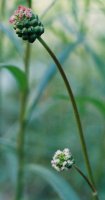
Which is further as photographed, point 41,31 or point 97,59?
point 97,59

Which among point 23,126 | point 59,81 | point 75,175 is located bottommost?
point 23,126

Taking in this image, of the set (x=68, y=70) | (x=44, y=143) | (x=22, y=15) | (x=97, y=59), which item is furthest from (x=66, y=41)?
(x=68, y=70)

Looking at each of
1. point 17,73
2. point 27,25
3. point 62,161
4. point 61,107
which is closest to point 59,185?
point 17,73

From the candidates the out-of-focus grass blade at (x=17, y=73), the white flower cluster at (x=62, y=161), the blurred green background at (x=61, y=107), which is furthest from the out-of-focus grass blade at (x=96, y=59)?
the white flower cluster at (x=62, y=161)

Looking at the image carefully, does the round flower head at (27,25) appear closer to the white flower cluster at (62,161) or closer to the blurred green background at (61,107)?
the white flower cluster at (62,161)

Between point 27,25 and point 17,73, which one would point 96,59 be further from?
point 27,25

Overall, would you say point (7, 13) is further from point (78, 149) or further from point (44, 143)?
point (78, 149)

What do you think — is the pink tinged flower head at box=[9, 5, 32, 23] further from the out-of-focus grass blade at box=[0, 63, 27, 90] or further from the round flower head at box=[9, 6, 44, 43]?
the out-of-focus grass blade at box=[0, 63, 27, 90]

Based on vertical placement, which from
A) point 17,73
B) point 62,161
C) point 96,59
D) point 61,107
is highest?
point 61,107
